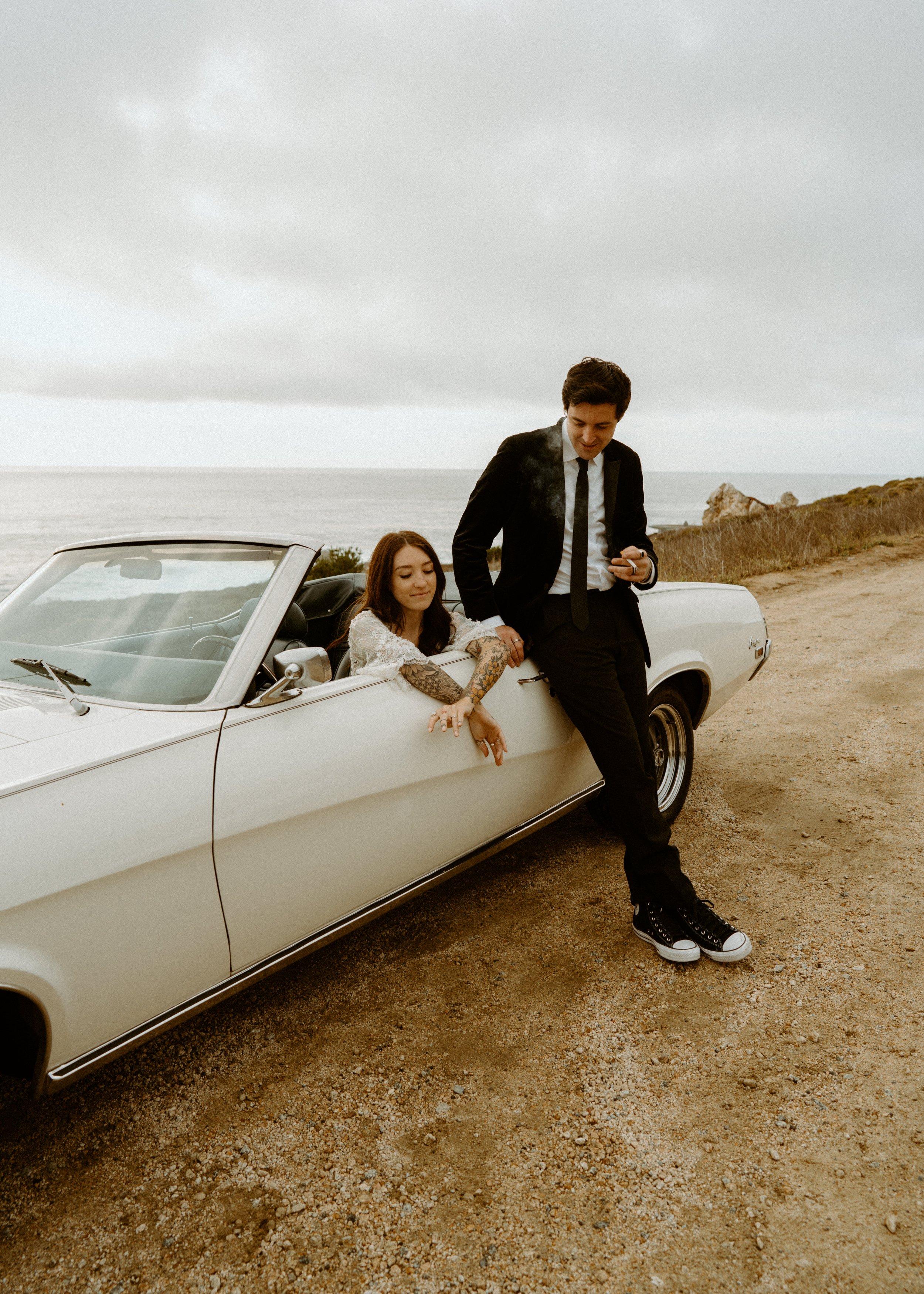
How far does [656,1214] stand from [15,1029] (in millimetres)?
1538

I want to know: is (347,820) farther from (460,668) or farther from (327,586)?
(327,586)

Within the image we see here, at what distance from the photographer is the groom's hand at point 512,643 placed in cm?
292

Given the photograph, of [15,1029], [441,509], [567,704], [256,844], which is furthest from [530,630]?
[441,509]

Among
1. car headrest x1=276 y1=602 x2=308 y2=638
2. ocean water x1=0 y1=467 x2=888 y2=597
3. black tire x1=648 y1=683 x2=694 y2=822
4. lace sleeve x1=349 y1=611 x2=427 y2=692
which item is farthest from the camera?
ocean water x1=0 y1=467 x2=888 y2=597

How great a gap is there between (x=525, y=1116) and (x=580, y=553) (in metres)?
1.79

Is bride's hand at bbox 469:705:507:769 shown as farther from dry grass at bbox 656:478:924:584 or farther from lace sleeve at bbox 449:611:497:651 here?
dry grass at bbox 656:478:924:584

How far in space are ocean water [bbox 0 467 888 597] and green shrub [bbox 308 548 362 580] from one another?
0.42 metres

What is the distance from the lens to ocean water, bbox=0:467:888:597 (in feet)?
115

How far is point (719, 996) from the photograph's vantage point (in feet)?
8.77

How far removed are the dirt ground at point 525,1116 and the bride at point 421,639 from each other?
857mm

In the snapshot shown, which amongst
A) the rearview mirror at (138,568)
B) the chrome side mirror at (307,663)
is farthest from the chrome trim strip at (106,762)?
the rearview mirror at (138,568)

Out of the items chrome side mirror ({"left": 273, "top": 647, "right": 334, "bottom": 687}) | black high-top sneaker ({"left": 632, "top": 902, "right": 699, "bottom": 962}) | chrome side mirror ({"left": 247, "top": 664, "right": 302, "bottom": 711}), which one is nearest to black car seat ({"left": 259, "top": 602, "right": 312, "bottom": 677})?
Result: chrome side mirror ({"left": 273, "top": 647, "right": 334, "bottom": 687})

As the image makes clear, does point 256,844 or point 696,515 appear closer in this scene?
point 256,844

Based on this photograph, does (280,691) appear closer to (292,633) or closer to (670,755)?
(292,633)
